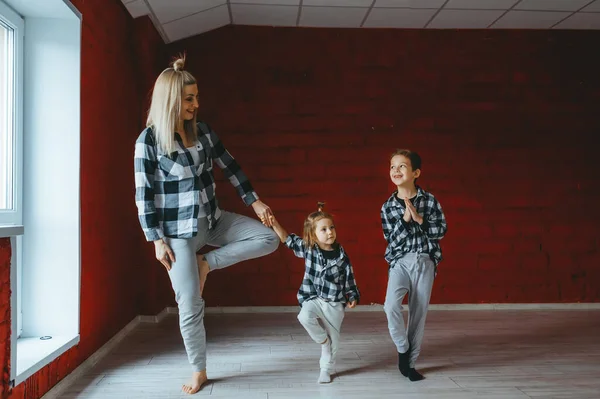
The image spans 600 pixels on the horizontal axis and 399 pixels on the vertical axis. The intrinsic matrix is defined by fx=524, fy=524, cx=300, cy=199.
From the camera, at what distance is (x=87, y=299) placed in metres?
2.90

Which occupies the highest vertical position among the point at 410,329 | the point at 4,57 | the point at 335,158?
the point at 4,57

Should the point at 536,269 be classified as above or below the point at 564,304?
above

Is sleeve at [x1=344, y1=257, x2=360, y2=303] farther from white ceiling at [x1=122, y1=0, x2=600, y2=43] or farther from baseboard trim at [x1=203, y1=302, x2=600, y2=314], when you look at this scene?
white ceiling at [x1=122, y1=0, x2=600, y2=43]

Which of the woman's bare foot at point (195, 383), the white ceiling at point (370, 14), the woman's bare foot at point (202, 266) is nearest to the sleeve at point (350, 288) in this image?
the woman's bare foot at point (202, 266)

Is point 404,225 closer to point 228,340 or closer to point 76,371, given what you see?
point 228,340

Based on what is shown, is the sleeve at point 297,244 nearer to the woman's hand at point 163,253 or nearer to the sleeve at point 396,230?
the sleeve at point 396,230

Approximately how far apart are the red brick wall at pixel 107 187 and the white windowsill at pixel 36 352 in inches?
1.9

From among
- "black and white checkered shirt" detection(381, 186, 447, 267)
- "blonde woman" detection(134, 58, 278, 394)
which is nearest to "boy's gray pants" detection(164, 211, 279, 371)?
"blonde woman" detection(134, 58, 278, 394)

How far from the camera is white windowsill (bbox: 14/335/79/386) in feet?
7.08

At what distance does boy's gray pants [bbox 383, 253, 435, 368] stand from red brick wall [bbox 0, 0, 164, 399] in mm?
1641

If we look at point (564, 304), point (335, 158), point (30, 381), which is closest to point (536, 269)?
point (564, 304)

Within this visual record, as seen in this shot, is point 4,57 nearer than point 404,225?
Yes

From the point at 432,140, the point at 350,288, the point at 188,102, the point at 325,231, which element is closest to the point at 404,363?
the point at 350,288

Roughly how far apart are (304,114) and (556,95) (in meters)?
2.28
